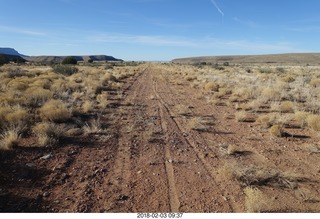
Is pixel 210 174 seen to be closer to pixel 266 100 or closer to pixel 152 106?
pixel 152 106

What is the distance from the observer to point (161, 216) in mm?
4621

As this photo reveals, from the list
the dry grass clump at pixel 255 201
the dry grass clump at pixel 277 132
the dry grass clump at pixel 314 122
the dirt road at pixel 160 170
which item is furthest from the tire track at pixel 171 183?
the dry grass clump at pixel 314 122

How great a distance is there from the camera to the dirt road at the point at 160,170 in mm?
4977

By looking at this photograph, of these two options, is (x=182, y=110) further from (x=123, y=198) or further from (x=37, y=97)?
(x=123, y=198)

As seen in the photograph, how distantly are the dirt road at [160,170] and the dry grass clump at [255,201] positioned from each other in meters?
0.10

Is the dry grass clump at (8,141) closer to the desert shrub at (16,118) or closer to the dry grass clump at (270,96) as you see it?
the desert shrub at (16,118)

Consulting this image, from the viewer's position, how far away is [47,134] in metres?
8.37

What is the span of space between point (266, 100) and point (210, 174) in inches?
434

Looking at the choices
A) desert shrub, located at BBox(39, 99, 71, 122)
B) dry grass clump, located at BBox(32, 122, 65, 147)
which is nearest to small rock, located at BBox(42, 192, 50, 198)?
dry grass clump, located at BBox(32, 122, 65, 147)

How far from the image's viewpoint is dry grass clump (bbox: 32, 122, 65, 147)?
25.5ft

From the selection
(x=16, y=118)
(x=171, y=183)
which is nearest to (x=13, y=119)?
(x=16, y=118)

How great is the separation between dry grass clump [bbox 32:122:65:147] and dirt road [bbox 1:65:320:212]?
0.43 metres

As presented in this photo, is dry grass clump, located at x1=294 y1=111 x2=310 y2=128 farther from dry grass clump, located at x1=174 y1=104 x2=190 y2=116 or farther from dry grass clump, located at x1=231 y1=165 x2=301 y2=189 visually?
dry grass clump, located at x1=231 y1=165 x2=301 y2=189

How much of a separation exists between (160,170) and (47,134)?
3953mm
